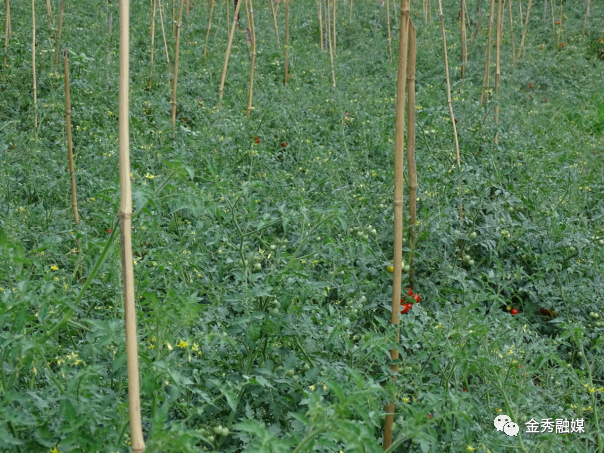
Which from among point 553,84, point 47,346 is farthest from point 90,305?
point 553,84

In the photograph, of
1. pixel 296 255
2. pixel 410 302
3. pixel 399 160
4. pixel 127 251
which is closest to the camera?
pixel 127 251

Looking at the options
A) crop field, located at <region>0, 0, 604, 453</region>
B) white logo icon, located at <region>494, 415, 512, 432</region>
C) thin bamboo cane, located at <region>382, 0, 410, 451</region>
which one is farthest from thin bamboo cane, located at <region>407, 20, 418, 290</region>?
white logo icon, located at <region>494, 415, 512, 432</region>

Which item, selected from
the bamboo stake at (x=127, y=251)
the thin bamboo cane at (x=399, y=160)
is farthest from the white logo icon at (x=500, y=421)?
the bamboo stake at (x=127, y=251)

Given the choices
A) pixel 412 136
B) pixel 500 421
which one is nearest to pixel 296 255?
pixel 412 136

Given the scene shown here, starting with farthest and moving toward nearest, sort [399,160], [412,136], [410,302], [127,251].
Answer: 1. [410,302]
2. [412,136]
3. [399,160]
4. [127,251]

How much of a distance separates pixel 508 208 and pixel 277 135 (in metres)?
1.86

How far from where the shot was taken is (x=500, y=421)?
1.91m

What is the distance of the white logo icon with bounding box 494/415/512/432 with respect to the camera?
189cm

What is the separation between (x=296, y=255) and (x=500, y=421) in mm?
894

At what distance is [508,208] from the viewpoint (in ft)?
10.4

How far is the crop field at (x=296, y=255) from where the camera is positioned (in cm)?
152

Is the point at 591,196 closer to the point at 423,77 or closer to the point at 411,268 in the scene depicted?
the point at 411,268

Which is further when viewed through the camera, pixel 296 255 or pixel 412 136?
pixel 412 136

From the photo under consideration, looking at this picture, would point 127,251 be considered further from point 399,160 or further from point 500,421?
point 500,421
